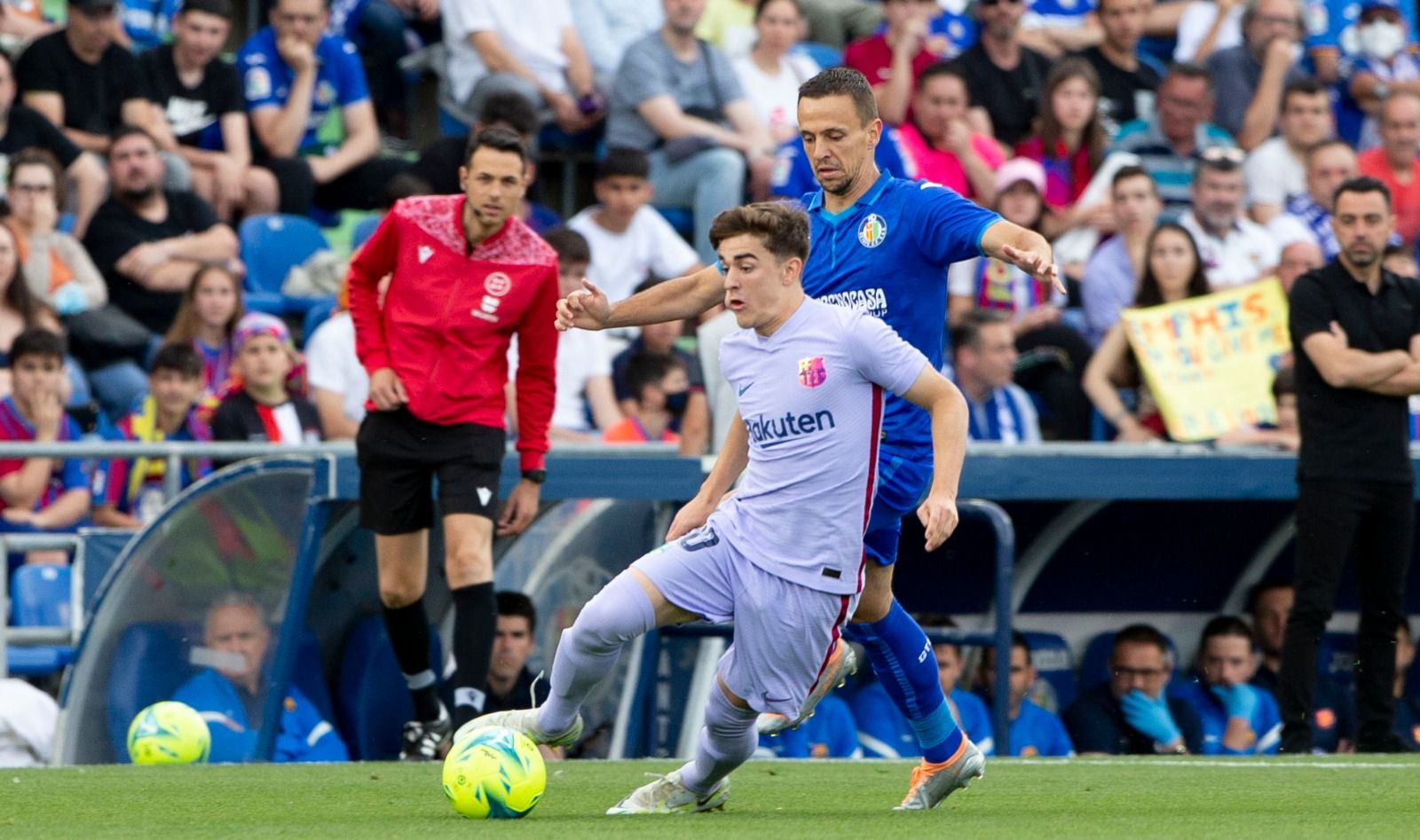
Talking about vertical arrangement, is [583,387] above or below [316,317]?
below

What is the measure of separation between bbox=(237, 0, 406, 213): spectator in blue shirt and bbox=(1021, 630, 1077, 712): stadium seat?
4368 millimetres

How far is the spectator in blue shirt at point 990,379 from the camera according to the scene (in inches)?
425

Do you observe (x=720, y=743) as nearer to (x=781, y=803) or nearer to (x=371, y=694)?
(x=781, y=803)

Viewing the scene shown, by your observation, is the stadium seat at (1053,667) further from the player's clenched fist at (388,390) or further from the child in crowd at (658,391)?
the player's clenched fist at (388,390)

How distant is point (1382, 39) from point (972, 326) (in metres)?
5.83

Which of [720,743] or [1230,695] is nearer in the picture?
[720,743]

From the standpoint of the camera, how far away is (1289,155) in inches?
547

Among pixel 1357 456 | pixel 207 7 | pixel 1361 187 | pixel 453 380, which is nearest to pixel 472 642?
pixel 453 380

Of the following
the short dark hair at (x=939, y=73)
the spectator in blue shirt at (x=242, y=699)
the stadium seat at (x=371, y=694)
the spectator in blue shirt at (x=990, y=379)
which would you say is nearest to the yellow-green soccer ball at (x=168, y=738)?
the spectator in blue shirt at (x=242, y=699)

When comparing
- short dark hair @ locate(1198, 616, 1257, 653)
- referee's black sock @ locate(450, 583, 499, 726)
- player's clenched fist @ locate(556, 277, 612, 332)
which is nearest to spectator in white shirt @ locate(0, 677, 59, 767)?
referee's black sock @ locate(450, 583, 499, 726)

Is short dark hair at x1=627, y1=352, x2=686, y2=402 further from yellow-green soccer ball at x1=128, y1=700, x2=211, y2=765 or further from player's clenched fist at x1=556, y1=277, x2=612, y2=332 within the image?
player's clenched fist at x1=556, y1=277, x2=612, y2=332

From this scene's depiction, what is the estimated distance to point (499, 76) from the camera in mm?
12641

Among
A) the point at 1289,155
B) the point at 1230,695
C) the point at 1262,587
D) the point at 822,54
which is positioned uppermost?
the point at 822,54

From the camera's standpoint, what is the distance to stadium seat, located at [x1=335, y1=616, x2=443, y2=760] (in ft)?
31.5
